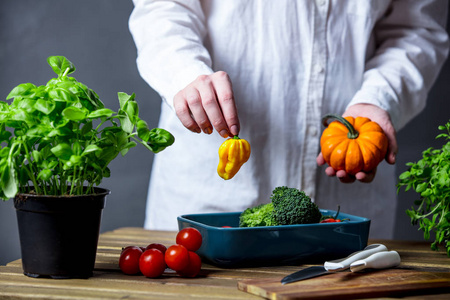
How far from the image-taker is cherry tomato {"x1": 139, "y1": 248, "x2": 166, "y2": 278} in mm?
958

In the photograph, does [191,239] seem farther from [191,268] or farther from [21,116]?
[21,116]

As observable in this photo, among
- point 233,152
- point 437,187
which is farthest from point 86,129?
point 437,187

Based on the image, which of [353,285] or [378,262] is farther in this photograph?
[378,262]

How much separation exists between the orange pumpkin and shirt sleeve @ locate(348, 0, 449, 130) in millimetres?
167

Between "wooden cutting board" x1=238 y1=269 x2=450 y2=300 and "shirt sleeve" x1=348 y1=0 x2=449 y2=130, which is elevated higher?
"shirt sleeve" x1=348 y1=0 x2=449 y2=130

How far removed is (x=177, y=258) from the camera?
3.13 ft

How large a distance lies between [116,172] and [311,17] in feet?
5.17

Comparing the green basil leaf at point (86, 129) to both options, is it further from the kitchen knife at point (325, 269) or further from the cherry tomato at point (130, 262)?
the kitchen knife at point (325, 269)

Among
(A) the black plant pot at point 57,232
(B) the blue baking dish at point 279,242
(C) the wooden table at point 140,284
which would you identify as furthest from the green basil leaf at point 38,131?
(B) the blue baking dish at point 279,242

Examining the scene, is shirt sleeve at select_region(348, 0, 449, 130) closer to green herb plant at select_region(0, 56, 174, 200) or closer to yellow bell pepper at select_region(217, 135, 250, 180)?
yellow bell pepper at select_region(217, 135, 250, 180)

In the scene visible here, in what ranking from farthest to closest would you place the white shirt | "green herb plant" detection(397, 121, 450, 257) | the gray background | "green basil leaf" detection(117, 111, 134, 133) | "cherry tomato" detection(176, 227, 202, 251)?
1. the gray background
2. the white shirt
3. "green herb plant" detection(397, 121, 450, 257)
4. "cherry tomato" detection(176, 227, 202, 251)
5. "green basil leaf" detection(117, 111, 134, 133)

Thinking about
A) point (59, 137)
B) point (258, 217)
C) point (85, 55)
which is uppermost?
point (85, 55)

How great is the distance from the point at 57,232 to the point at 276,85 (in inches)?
37.2

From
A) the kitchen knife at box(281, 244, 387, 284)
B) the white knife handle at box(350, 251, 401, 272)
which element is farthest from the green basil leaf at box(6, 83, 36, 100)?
the white knife handle at box(350, 251, 401, 272)
